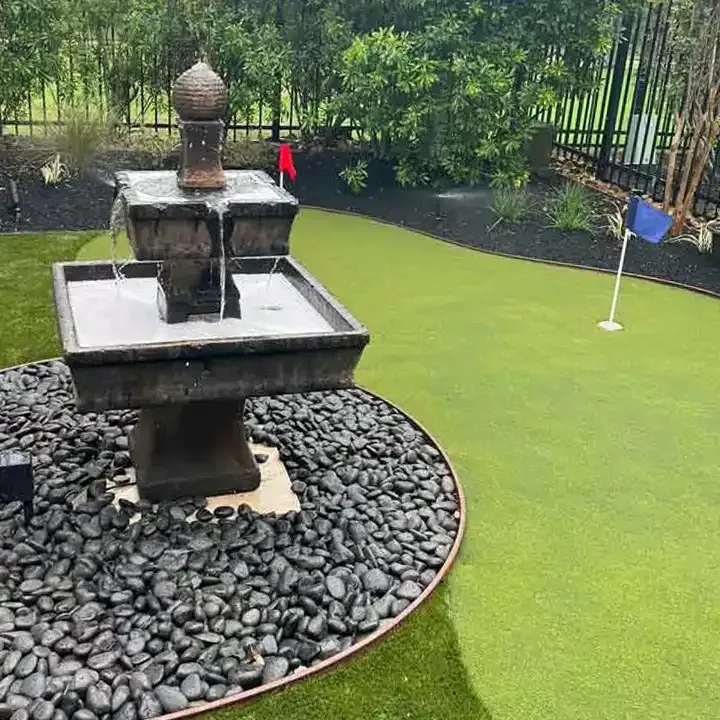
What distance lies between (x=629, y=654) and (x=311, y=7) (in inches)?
291

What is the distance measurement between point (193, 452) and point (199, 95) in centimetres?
142

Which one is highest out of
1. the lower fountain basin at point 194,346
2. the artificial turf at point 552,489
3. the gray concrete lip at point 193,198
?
the gray concrete lip at point 193,198

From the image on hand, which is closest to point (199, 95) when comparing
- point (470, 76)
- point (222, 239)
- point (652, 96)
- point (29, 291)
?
point (222, 239)

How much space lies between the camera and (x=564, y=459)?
14.1 feet

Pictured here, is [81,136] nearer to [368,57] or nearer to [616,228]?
[368,57]

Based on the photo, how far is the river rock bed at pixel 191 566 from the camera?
110 inches

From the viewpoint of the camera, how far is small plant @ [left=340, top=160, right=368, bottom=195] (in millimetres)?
8727

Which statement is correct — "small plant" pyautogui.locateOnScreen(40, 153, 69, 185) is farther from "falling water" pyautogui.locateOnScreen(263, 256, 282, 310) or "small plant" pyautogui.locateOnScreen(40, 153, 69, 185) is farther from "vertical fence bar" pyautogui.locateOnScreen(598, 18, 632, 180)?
"vertical fence bar" pyautogui.locateOnScreen(598, 18, 632, 180)

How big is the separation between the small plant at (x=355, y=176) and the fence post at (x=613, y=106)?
261 centimetres

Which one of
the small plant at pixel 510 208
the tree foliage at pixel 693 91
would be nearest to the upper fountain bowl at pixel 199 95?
the small plant at pixel 510 208

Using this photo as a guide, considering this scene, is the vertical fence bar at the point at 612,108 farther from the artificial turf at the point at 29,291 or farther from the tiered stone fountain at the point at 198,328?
the tiered stone fountain at the point at 198,328

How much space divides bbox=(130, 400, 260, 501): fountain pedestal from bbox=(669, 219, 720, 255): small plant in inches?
201

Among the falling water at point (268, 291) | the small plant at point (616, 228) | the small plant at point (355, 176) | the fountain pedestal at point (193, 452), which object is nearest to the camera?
the fountain pedestal at point (193, 452)

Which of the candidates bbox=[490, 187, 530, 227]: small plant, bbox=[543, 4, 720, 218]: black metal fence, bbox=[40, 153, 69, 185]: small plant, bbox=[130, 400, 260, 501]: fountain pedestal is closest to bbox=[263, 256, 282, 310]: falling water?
bbox=[130, 400, 260, 501]: fountain pedestal
